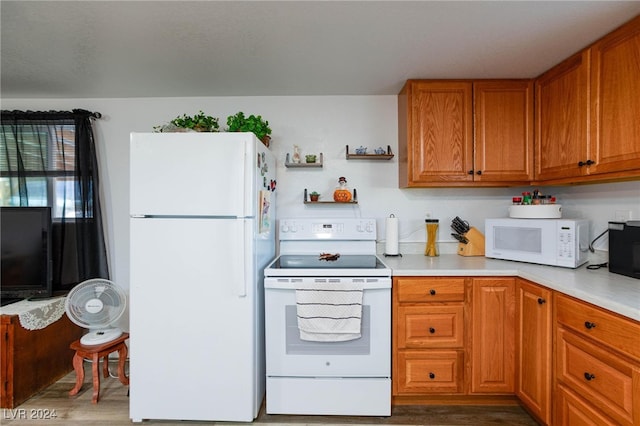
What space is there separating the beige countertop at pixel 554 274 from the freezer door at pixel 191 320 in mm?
1040

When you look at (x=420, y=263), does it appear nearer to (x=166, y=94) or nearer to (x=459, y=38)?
(x=459, y=38)

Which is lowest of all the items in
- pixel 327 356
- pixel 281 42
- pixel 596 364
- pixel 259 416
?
pixel 259 416

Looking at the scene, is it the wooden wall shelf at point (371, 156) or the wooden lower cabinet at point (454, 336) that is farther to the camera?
the wooden wall shelf at point (371, 156)

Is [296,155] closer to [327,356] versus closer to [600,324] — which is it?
[327,356]

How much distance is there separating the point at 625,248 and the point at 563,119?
Answer: 875mm

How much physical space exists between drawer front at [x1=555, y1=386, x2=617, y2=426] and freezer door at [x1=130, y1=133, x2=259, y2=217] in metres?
1.90

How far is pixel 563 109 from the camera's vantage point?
200 cm

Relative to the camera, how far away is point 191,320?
→ 5.86 feet

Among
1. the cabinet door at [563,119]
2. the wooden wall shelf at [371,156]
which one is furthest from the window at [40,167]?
the cabinet door at [563,119]

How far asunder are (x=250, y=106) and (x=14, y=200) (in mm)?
2106

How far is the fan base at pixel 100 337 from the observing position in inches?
81.0

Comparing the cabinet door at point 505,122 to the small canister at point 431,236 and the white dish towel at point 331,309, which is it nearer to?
the small canister at point 431,236

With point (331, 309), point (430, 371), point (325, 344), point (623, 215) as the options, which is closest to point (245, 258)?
point (331, 309)

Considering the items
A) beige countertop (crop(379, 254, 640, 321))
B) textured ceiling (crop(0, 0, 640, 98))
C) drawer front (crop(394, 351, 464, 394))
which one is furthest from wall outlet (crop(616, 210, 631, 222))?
drawer front (crop(394, 351, 464, 394))
